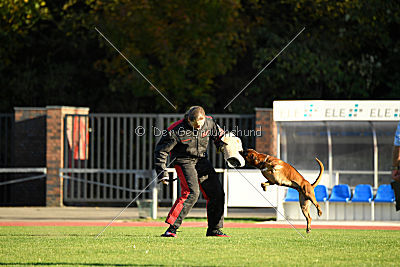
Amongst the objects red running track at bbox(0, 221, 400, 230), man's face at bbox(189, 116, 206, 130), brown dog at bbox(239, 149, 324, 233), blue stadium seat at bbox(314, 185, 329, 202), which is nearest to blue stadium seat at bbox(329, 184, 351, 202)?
blue stadium seat at bbox(314, 185, 329, 202)

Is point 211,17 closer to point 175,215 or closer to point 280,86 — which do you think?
point 280,86

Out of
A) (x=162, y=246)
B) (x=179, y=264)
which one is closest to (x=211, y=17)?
(x=162, y=246)

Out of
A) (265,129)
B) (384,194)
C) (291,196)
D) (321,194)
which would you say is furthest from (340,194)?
(265,129)

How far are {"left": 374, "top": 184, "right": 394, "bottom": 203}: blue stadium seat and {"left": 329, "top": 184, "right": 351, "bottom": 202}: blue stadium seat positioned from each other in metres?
0.67

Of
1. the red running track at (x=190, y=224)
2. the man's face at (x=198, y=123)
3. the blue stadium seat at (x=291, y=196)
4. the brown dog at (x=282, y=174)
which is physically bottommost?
the red running track at (x=190, y=224)

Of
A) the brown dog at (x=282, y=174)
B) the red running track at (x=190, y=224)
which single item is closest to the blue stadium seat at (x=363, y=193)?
the red running track at (x=190, y=224)

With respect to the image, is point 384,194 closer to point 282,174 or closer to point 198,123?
point 282,174

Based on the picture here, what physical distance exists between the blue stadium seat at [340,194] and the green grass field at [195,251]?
5.56 metres

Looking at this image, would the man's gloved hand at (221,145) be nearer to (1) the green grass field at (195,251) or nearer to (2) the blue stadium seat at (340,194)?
(1) the green grass field at (195,251)

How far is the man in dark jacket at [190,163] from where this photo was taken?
10.7 metres

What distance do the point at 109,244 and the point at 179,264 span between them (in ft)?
7.78

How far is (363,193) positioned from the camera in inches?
685

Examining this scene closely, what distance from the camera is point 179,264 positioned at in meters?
7.90

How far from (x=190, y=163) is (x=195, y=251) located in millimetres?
2057
